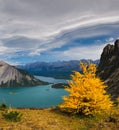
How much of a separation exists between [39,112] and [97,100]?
19.5 feet

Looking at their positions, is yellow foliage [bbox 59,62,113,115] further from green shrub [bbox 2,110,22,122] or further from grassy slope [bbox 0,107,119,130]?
green shrub [bbox 2,110,22,122]

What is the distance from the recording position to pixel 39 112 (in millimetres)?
26016

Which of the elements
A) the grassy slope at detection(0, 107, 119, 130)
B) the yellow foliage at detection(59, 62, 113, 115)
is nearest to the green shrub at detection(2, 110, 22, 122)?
the grassy slope at detection(0, 107, 119, 130)

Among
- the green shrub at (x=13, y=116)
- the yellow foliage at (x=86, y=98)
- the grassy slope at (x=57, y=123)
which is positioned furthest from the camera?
the yellow foliage at (x=86, y=98)

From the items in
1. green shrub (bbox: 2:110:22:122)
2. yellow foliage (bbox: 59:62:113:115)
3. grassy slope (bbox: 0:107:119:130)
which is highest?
yellow foliage (bbox: 59:62:113:115)

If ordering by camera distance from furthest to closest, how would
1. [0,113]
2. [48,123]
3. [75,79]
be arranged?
[75,79], [0,113], [48,123]

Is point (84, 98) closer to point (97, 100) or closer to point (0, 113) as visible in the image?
point (97, 100)

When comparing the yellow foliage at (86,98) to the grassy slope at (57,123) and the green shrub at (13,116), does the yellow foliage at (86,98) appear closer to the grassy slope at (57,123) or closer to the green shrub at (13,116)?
the grassy slope at (57,123)

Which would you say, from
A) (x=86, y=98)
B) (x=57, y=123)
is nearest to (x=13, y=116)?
(x=57, y=123)

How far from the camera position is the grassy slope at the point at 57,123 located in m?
20.8

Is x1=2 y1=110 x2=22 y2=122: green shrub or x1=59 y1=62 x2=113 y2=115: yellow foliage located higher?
x1=59 y1=62 x2=113 y2=115: yellow foliage

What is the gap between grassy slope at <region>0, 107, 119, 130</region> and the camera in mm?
20750

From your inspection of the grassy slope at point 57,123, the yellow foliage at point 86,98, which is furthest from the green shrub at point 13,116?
the yellow foliage at point 86,98

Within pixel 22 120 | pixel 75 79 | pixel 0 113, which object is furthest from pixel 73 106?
pixel 0 113
